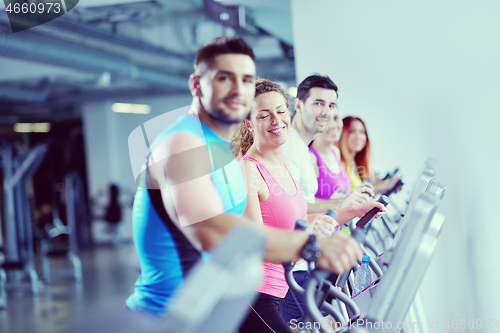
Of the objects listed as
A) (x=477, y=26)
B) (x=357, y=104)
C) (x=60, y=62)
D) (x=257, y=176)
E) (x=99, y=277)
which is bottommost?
(x=99, y=277)

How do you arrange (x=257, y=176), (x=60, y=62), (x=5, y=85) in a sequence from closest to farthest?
(x=257, y=176) < (x=60, y=62) < (x=5, y=85)

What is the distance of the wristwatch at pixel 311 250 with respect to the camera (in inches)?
39.4

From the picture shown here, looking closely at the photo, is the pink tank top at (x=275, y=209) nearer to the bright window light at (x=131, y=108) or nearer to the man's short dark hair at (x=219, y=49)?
the man's short dark hair at (x=219, y=49)

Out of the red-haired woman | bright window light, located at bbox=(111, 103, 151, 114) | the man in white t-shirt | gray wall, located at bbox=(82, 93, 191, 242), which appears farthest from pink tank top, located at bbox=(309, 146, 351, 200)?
bright window light, located at bbox=(111, 103, 151, 114)

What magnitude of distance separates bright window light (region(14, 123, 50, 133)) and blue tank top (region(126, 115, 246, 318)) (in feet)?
38.3

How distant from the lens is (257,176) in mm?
1505

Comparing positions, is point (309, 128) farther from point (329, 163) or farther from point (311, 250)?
point (311, 250)

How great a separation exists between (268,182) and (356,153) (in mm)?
1180

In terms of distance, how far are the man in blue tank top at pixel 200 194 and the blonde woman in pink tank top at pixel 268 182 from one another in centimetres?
31

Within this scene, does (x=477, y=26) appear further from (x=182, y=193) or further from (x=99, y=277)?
(x=99, y=277)

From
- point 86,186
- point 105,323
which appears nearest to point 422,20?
point 105,323

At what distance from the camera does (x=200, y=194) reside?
104cm

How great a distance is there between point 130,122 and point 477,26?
887cm

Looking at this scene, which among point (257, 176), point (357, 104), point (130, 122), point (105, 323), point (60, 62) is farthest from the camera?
point (130, 122)
